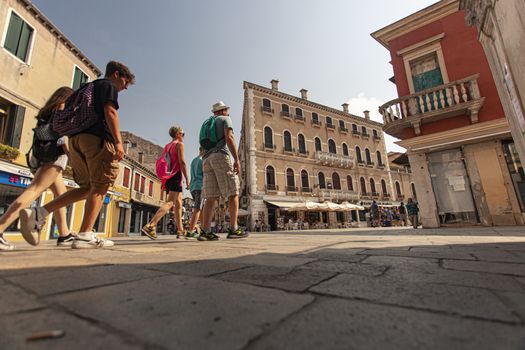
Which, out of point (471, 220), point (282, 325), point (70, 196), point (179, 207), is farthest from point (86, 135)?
point (471, 220)

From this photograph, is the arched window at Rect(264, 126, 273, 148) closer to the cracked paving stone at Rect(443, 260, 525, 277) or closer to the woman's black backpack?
the woman's black backpack

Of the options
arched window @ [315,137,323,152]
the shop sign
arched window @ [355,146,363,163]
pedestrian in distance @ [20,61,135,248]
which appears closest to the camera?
pedestrian in distance @ [20,61,135,248]

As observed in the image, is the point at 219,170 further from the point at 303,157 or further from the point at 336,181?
the point at 336,181

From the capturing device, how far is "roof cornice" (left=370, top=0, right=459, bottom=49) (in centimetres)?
754

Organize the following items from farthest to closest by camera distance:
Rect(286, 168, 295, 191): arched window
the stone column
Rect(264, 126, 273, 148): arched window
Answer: Rect(264, 126, 273, 148): arched window, Rect(286, 168, 295, 191): arched window, the stone column

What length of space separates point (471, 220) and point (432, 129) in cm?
277

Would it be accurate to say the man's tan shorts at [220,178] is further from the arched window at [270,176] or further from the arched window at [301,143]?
the arched window at [301,143]

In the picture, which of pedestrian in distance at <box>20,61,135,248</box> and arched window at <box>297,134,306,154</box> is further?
arched window at <box>297,134,306,154</box>

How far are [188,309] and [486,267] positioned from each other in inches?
58.6

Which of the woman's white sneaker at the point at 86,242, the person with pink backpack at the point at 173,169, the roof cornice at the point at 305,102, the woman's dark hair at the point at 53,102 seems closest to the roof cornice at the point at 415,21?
the person with pink backpack at the point at 173,169

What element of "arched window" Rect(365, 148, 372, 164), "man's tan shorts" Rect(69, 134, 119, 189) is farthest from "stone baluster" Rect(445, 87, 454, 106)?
"arched window" Rect(365, 148, 372, 164)

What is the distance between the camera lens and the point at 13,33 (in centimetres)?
803

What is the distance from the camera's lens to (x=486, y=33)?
419cm

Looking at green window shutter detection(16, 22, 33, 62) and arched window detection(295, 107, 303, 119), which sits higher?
arched window detection(295, 107, 303, 119)
